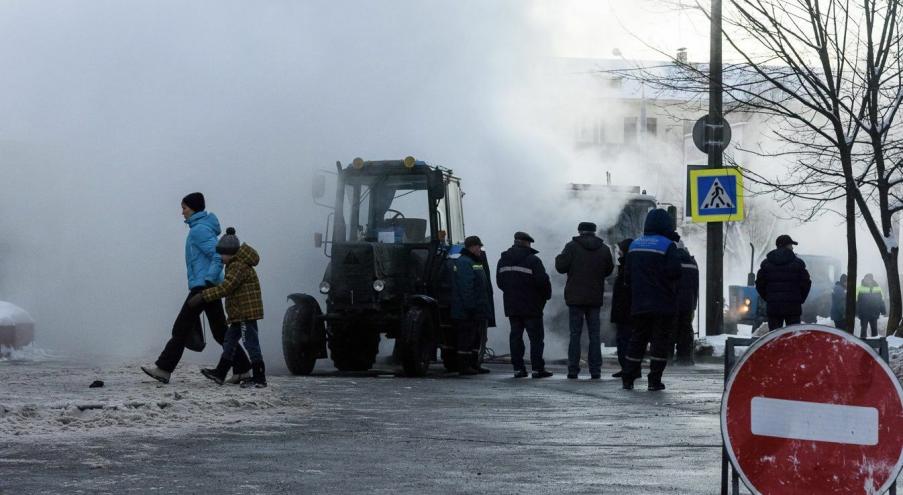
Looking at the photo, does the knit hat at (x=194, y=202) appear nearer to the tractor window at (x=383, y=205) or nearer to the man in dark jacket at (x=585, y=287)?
the tractor window at (x=383, y=205)

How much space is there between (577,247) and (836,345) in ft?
37.0

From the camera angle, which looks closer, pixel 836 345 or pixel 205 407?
pixel 836 345

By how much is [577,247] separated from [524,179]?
791cm

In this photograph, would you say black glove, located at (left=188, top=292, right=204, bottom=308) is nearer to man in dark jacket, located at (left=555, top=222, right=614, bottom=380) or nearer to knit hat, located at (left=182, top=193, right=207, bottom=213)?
knit hat, located at (left=182, top=193, right=207, bottom=213)

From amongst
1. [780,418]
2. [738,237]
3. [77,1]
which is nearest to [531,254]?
[77,1]

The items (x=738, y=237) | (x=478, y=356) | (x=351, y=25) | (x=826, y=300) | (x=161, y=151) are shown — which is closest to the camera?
(x=478, y=356)

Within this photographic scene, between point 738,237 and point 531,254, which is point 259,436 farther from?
point 738,237

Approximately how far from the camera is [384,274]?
16359mm

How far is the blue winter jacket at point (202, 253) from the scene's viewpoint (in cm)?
1325

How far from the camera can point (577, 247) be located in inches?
644

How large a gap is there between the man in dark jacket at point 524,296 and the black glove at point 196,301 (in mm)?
4451

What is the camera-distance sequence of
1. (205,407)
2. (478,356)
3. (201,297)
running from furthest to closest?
(478,356)
(201,297)
(205,407)

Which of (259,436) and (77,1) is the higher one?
(77,1)

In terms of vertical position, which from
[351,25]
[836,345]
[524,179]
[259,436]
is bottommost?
[259,436]
